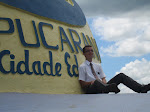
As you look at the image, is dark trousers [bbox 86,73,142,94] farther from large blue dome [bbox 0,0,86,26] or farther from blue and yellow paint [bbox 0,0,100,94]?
large blue dome [bbox 0,0,86,26]

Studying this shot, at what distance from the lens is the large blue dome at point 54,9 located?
4.04 metres

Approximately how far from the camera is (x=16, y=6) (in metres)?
3.91

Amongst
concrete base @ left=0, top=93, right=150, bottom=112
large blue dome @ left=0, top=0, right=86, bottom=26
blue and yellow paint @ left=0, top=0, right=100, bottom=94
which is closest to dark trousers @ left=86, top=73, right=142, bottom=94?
blue and yellow paint @ left=0, top=0, right=100, bottom=94

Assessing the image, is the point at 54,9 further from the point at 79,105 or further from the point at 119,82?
the point at 79,105

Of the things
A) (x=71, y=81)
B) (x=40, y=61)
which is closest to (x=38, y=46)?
(x=40, y=61)

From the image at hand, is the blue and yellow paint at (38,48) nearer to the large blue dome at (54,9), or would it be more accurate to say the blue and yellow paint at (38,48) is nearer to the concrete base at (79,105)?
the large blue dome at (54,9)

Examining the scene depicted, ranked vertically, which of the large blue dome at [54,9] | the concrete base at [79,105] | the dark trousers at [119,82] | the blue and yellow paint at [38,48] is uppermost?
the large blue dome at [54,9]

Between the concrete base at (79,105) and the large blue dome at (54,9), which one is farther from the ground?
the large blue dome at (54,9)

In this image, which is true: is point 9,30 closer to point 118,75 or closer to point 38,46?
point 38,46

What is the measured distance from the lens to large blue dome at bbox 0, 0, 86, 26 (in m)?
4.04

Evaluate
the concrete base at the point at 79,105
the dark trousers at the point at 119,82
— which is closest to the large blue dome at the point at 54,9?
the dark trousers at the point at 119,82

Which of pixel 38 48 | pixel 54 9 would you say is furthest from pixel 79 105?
pixel 54 9

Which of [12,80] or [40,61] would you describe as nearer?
[12,80]

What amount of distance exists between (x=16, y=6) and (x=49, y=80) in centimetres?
143
